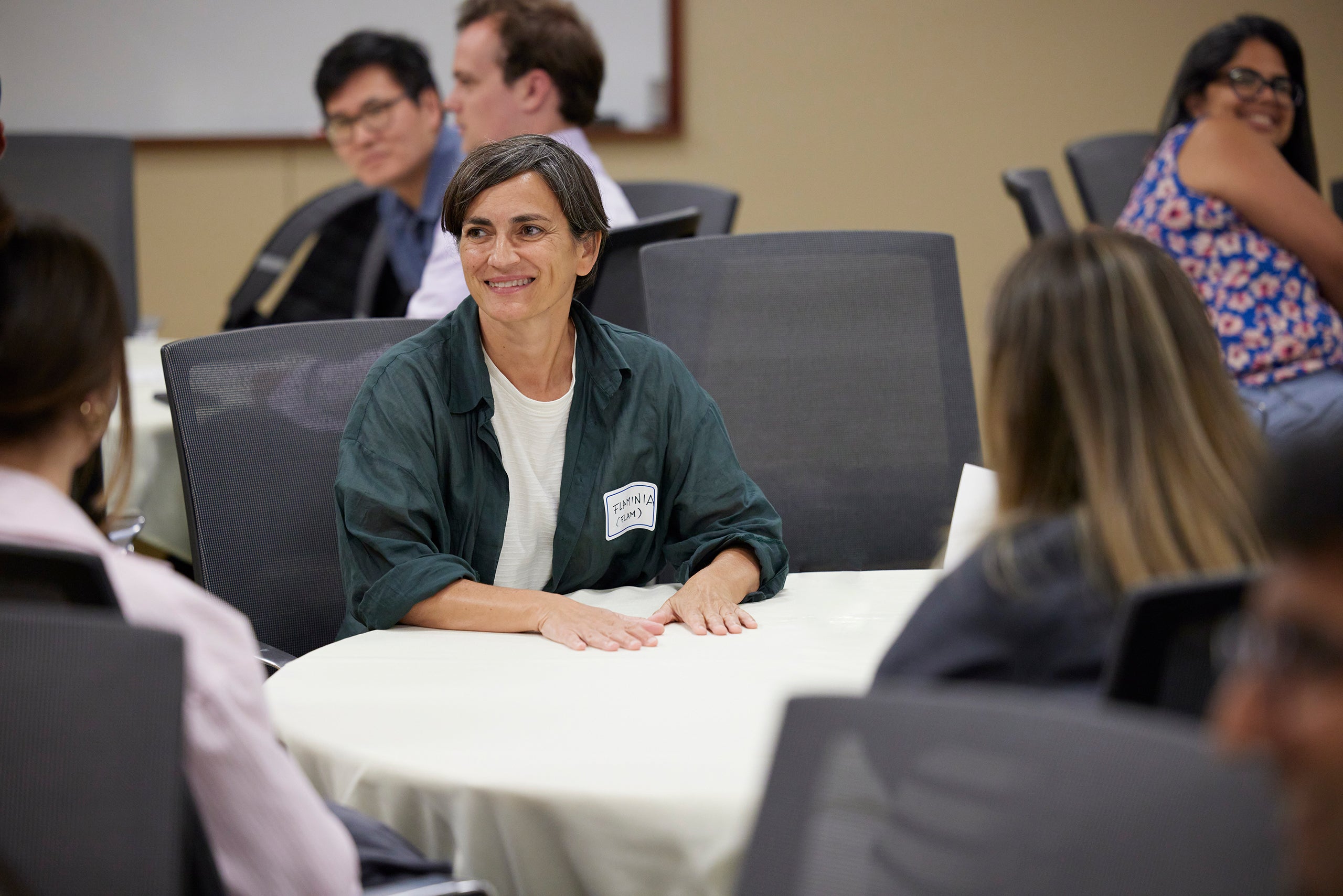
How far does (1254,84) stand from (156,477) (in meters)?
2.57

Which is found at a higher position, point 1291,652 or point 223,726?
point 1291,652

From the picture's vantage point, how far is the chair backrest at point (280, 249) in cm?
379

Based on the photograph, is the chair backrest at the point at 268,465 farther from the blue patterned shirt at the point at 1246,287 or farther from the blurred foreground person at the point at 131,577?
the blue patterned shirt at the point at 1246,287

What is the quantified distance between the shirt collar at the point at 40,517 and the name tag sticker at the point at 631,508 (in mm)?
924

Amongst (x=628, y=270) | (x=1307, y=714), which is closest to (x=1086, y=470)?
(x=1307, y=714)

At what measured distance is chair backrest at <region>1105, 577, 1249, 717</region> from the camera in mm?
819

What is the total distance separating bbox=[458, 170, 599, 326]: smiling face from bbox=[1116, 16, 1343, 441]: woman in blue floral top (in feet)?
4.44

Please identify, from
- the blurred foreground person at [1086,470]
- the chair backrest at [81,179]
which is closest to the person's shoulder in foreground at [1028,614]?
the blurred foreground person at [1086,470]

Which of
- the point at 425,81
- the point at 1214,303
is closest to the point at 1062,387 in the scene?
the point at 1214,303

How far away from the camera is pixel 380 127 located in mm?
3471

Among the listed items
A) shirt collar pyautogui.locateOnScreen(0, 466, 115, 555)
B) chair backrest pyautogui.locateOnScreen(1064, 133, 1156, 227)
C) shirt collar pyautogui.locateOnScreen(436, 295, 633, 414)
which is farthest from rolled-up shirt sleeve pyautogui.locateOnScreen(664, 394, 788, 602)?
chair backrest pyautogui.locateOnScreen(1064, 133, 1156, 227)

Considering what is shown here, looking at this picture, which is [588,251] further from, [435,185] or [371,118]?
[371,118]

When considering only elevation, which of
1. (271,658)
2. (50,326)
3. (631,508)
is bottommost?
(271,658)

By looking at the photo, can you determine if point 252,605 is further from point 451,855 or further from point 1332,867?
point 1332,867
